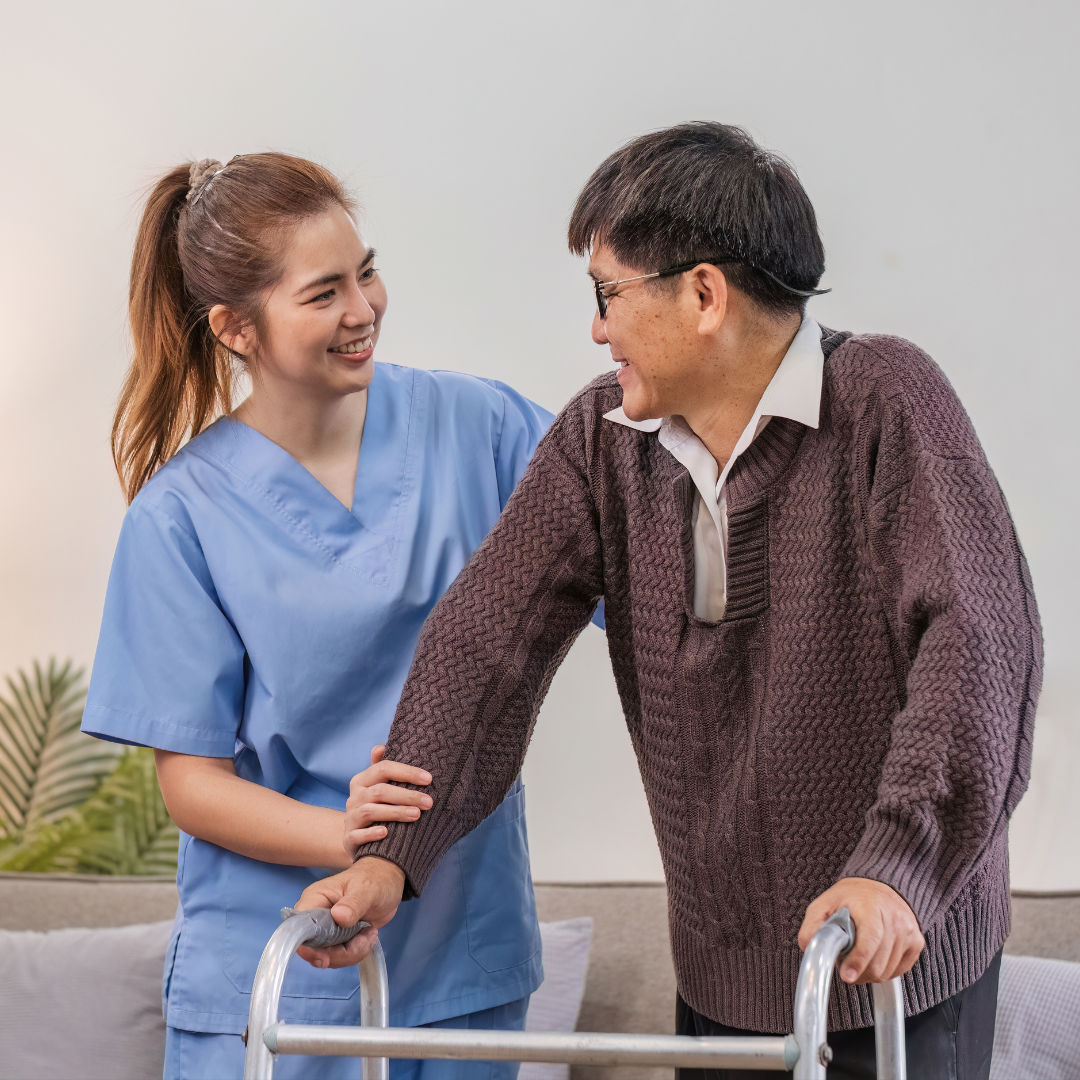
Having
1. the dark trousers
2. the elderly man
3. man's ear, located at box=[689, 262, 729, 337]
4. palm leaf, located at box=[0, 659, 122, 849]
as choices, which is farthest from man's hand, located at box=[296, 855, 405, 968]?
palm leaf, located at box=[0, 659, 122, 849]

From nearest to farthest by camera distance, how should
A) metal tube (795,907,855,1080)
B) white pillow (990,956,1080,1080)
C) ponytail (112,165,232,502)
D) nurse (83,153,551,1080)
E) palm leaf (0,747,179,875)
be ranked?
metal tube (795,907,855,1080)
nurse (83,153,551,1080)
ponytail (112,165,232,502)
white pillow (990,956,1080,1080)
palm leaf (0,747,179,875)

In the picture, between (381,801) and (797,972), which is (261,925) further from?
(797,972)

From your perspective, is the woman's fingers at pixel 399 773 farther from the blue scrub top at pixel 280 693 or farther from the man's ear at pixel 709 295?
the man's ear at pixel 709 295

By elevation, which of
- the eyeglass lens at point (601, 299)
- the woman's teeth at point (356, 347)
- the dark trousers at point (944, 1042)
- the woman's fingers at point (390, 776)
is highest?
the woman's teeth at point (356, 347)

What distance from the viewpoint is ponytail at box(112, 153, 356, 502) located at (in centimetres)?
141

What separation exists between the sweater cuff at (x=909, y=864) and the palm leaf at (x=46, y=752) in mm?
2276

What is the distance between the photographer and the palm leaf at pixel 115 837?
259 cm

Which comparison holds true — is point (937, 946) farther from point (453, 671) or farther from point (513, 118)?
point (513, 118)

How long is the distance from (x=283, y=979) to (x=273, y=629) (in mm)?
500

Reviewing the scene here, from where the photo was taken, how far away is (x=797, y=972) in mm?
1120

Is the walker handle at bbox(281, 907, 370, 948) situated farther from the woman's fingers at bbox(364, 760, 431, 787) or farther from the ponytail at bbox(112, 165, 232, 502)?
the ponytail at bbox(112, 165, 232, 502)

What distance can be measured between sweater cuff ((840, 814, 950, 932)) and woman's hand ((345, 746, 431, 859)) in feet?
1.46

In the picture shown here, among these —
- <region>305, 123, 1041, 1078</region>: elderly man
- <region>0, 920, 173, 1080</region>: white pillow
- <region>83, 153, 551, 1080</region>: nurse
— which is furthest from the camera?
<region>0, 920, 173, 1080</region>: white pillow

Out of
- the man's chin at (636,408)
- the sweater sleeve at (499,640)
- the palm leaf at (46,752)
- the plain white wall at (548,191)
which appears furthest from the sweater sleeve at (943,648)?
the palm leaf at (46,752)
